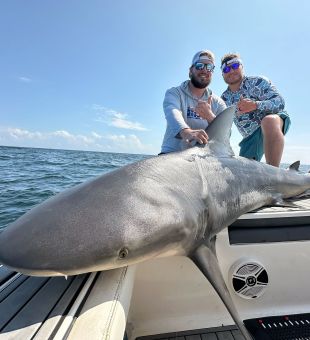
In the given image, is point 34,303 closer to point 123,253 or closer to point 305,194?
point 123,253

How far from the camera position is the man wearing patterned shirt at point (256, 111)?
3926 mm

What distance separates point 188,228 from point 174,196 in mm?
193

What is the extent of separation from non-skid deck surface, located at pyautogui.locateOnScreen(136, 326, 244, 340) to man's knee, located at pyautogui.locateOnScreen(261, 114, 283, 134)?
256 centimetres

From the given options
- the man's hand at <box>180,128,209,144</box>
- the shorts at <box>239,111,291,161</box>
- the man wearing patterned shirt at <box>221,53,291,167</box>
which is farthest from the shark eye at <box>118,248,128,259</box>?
the shorts at <box>239,111,291,161</box>

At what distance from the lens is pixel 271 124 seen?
3.92m

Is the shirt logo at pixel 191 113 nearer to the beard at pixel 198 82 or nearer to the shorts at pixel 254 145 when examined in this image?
the beard at pixel 198 82

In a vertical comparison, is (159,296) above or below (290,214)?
below

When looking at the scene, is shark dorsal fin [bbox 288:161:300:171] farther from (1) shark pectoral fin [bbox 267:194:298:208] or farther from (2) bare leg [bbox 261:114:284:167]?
(1) shark pectoral fin [bbox 267:194:298:208]

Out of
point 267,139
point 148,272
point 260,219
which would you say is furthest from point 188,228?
point 267,139

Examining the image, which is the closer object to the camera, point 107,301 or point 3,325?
point 3,325

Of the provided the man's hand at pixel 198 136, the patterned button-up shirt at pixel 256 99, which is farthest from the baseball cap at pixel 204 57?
the man's hand at pixel 198 136

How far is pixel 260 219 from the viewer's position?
2.27 meters

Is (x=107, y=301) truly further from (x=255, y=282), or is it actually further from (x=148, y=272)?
(x=255, y=282)

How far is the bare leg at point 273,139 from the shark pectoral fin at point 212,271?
2.44 metres
